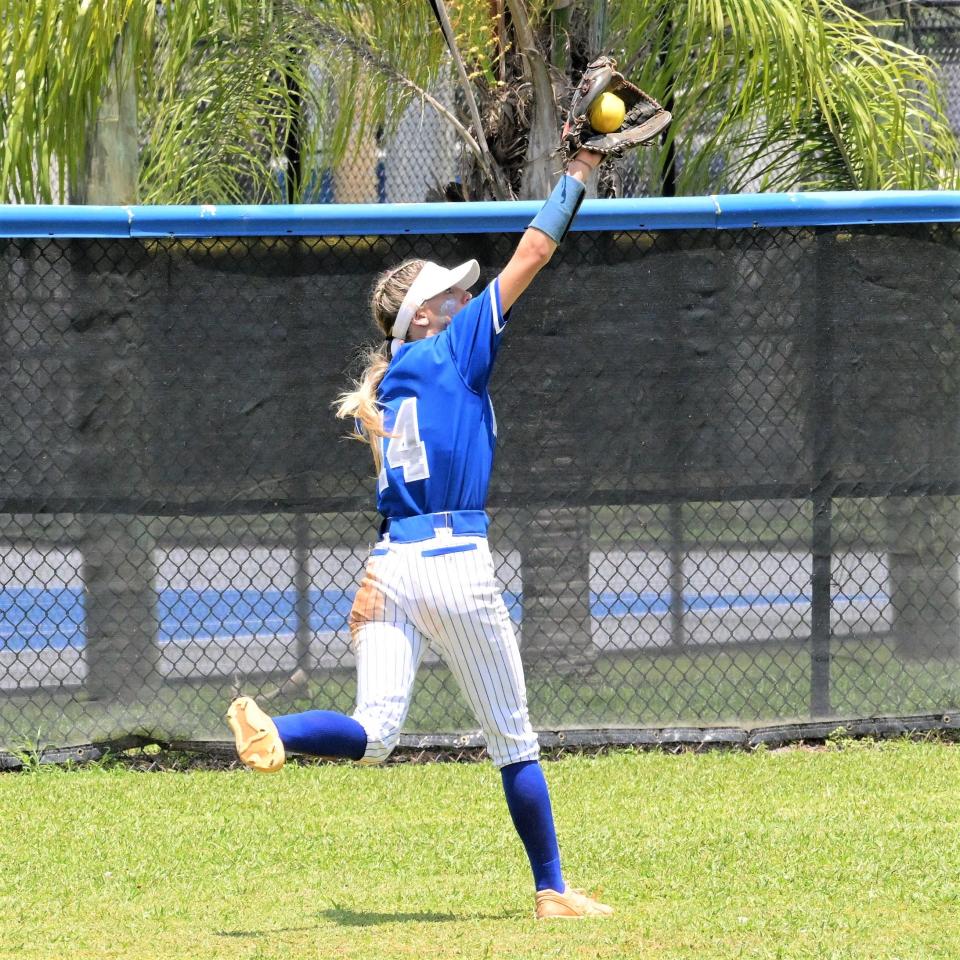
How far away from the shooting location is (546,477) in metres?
5.59

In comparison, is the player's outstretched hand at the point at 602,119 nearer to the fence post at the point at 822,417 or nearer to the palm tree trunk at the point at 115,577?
the fence post at the point at 822,417

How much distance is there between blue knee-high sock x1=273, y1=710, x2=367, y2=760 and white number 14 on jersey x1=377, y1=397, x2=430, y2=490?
0.62 m

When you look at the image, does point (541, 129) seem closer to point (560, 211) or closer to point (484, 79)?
point (484, 79)

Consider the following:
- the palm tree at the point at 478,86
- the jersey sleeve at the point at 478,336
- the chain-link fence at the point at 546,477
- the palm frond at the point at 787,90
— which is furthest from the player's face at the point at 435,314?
the palm frond at the point at 787,90

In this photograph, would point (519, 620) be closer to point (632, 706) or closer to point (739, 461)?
point (632, 706)

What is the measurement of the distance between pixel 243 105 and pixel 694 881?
526cm

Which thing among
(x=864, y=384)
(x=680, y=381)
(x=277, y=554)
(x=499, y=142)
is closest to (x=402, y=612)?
(x=277, y=554)

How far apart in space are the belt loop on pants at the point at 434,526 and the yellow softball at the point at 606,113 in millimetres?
1047

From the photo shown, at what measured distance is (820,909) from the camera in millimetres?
3668

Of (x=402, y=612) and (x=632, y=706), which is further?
(x=632, y=706)

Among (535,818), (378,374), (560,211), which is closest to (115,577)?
(378,374)

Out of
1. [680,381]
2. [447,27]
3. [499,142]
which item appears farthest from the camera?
[499,142]

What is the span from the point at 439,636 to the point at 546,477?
2015 millimetres

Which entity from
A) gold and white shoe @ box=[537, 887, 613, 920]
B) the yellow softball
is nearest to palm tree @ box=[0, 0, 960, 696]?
gold and white shoe @ box=[537, 887, 613, 920]
